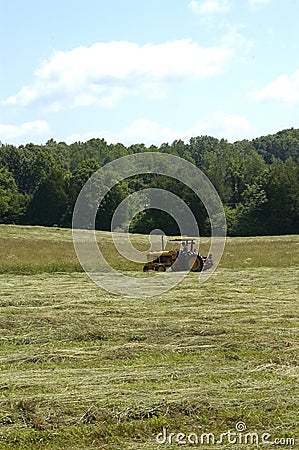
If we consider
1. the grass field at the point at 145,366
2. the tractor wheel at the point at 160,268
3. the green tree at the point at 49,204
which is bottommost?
the grass field at the point at 145,366

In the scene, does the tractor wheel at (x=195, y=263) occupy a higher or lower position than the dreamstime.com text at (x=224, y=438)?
higher

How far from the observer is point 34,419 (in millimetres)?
5836

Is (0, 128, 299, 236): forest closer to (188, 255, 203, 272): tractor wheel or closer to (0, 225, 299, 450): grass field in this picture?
(188, 255, 203, 272): tractor wheel

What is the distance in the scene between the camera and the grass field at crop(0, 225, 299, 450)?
5.63m

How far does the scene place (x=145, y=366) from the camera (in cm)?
795

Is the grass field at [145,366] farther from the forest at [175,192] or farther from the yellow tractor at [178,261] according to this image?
the forest at [175,192]

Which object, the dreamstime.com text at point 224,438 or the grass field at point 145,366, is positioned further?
the grass field at point 145,366

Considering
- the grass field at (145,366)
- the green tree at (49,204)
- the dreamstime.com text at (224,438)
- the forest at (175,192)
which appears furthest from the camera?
the green tree at (49,204)

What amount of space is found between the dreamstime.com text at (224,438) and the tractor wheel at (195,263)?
601 inches

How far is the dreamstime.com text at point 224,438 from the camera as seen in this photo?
529cm

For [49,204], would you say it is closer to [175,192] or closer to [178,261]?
[175,192]

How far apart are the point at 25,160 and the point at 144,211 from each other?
78.0ft

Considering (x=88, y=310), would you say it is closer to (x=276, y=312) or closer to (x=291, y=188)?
(x=276, y=312)

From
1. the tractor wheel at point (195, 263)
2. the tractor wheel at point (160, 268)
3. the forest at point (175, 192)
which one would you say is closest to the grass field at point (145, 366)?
the tractor wheel at point (160, 268)
